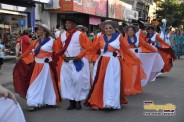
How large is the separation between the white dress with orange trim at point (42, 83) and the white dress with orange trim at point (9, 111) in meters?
4.12

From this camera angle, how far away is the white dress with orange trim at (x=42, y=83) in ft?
24.5

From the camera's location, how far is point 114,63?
7383 millimetres

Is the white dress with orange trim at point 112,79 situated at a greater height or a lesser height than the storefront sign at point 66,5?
lesser

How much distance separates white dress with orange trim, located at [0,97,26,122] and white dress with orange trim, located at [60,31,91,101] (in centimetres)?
410

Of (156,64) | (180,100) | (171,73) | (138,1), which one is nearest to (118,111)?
(180,100)

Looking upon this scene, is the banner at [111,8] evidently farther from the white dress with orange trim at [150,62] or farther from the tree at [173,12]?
the white dress with orange trim at [150,62]

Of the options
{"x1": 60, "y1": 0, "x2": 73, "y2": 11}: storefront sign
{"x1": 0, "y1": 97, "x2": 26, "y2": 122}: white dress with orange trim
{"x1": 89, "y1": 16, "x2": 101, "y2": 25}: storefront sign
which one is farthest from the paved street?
{"x1": 89, "y1": 16, "x2": 101, "y2": 25}: storefront sign

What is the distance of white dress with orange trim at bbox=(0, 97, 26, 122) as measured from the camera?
129 inches

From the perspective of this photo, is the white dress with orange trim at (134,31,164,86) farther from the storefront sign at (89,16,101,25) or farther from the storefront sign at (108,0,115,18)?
the storefront sign at (108,0,115,18)

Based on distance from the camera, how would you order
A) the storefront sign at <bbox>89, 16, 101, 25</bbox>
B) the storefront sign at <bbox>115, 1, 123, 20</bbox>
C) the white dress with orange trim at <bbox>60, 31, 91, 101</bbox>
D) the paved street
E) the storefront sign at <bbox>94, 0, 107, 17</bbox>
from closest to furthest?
1. the paved street
2. the white dress with orange trim at <bbox>60, 31, 91, 101</bbox>
3. the storefront sign at <bbox>89, 16, 101, 25</bbox>
4. the storefront sign at <bbox>94, 0, 107, 17</bbox>
5. the storefront sign at <bbox>115, 1, 123, 20</bbox>

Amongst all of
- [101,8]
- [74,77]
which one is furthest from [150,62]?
[101,8]

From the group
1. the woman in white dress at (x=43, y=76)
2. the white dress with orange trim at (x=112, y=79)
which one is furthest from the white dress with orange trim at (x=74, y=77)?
the white dress with orange trim at (x=112, y=79)

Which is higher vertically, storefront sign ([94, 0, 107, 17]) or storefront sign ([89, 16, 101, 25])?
storefront sign ([94, 0, 107, 17])

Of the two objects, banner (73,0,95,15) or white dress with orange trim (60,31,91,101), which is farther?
banner (73,0,95,15)
